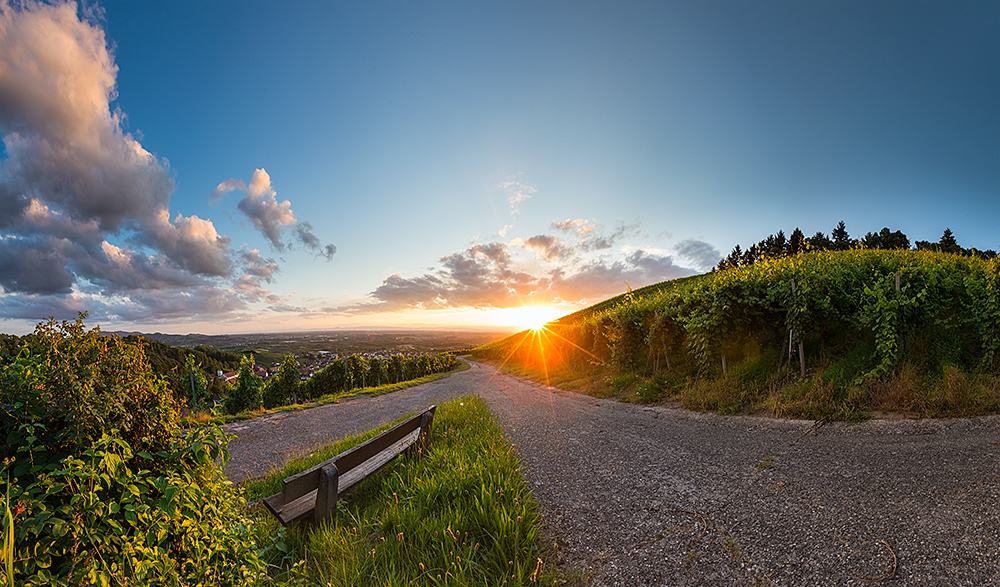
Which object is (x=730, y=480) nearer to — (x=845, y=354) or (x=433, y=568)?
(x=433, y=568)

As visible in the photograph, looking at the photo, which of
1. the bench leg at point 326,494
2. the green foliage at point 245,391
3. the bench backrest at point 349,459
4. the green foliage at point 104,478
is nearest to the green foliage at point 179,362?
the green foliage at point 104,478

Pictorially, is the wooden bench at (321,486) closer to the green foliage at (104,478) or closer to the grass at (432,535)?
the grass at (432,535)

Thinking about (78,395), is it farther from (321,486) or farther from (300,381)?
(300,381)

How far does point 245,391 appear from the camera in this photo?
2216 cm

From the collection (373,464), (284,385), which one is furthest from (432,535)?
(284,385)

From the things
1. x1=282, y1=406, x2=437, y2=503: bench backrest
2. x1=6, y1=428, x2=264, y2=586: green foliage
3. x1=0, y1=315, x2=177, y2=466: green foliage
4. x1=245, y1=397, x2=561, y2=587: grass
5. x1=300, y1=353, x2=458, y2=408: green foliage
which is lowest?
x1=300, y1=353, x2=458, y2=408: green foliage

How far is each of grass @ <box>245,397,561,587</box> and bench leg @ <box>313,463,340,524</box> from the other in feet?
0.39

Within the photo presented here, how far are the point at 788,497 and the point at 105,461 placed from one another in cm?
551

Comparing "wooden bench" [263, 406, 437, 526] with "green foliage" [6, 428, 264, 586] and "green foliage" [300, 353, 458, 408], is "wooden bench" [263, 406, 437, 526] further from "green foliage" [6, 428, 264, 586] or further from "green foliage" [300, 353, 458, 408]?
"green foliage" [300, 353, 458, 408]

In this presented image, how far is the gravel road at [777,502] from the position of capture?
108 inches

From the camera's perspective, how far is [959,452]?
430 centimetres

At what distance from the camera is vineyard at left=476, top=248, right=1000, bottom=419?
6.32m

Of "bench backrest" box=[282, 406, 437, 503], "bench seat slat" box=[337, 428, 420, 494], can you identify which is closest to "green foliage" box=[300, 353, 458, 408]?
"bench seat slat" box=[337, 428, 420, 494]

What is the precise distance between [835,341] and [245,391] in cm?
2782
